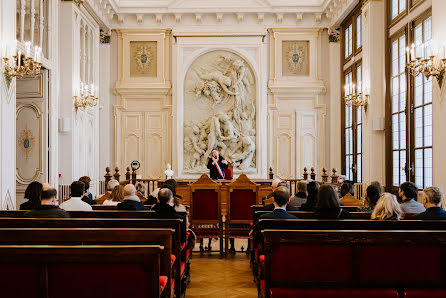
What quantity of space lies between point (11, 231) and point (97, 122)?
35.6 feet

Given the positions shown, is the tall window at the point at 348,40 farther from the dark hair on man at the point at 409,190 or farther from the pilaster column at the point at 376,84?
the dark hair on man at the point at 409,190

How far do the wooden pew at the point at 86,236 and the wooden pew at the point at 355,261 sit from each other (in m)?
0.89

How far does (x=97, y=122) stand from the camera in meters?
14.5

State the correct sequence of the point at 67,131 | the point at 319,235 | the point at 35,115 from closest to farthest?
the point at 319,235 → the point at 35,115 → the point at 67,131

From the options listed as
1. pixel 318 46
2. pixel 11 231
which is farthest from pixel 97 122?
pixel 11 231

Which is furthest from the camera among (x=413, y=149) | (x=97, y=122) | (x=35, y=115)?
(x=97, y=122)

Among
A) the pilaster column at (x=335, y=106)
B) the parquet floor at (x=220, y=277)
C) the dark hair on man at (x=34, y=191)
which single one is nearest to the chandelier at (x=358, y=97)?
the pilaster column at (x=335, y=106)

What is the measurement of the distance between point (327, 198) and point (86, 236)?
2342 mm

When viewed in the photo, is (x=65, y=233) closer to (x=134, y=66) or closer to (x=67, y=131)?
(x=67, y=131)

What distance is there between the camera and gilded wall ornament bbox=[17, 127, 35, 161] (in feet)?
32.4

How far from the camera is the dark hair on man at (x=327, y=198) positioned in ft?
15.8

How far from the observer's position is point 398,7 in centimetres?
1026

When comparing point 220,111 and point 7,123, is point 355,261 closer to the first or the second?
point 7,123

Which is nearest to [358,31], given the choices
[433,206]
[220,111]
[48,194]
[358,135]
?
[358,135]
